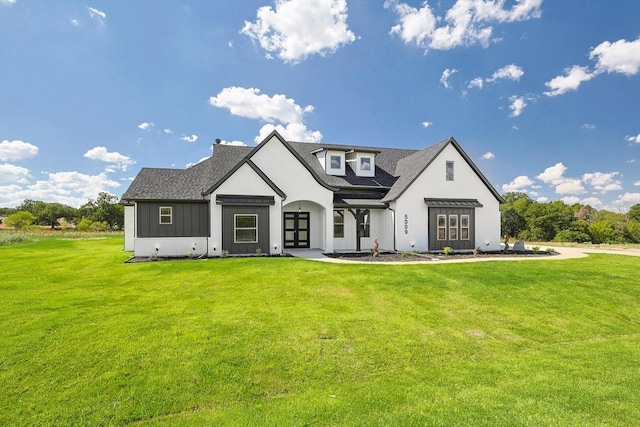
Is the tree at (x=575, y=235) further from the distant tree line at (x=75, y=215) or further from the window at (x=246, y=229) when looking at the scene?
the distant tree line at (x=75, y=215)

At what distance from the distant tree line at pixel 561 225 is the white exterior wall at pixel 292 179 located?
2936 cm

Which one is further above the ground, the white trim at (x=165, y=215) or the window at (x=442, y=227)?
the white trim at (x=165, y=215)

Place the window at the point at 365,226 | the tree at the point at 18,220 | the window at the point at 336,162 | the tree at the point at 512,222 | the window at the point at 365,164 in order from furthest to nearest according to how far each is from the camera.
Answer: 1. the tree at the point at 512,222
2. the tree at the point at 18,220
3. the window at the point at 365,164
4. the window at the point at 336,162
5. the window at the point at 365,226

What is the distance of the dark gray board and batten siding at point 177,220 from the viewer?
58.5 ft

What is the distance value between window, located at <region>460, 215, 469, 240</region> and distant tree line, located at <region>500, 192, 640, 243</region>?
22.4 metres

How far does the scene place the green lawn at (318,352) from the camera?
435cm

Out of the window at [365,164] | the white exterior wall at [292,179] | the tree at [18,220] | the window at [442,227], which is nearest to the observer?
the white exterior wall at [292,179]

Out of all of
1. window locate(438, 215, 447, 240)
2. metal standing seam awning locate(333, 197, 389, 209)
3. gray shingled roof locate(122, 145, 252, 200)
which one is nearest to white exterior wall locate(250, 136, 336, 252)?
metal standing seam awning locate(333, 197, 389, 209)

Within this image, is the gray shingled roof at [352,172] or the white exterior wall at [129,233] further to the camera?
the gray shingled roof at [352,172]

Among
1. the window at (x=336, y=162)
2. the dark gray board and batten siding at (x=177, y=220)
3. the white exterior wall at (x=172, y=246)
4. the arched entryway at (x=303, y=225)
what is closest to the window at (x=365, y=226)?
the arched entryway at (x=303, y=225)

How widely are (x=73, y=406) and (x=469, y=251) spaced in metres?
20.8

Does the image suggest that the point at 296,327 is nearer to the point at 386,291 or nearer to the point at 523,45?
the point at 386,291

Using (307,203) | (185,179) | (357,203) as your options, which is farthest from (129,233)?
(357,203)

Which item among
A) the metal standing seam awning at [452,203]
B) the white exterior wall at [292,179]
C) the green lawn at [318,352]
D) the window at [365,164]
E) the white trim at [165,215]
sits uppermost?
the window at [365,164]
